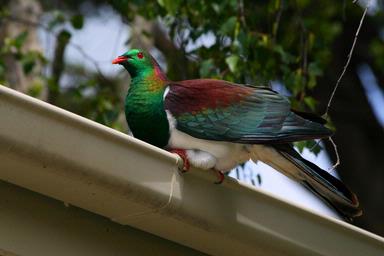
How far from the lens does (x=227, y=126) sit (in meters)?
3.50

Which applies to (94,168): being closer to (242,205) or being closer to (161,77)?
(242,205)

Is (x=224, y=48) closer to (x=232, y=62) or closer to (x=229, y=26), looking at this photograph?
(x=229, y=26)

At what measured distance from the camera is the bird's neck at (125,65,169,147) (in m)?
3.50

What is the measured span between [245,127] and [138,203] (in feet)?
2.36

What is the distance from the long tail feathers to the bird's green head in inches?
23.0

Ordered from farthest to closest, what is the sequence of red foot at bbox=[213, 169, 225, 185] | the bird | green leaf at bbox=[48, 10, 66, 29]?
1. green leaf at bbox=[48, 10, 66, 29]
2. the bird
3. red foot at bbox=[213, 169, 225, 185]

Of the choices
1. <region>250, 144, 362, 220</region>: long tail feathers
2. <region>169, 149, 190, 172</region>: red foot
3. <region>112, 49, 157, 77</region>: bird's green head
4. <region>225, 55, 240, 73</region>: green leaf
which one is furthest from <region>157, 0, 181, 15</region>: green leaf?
<region>169, 149, 190, 172</region>: red foot

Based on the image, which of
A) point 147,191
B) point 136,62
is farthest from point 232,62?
point 147,191

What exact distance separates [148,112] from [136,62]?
0.32m

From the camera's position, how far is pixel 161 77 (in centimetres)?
374

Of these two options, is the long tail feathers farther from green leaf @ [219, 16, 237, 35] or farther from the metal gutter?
green leaf @ [219, 16, 237, 35]

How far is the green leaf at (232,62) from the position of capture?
516 cm

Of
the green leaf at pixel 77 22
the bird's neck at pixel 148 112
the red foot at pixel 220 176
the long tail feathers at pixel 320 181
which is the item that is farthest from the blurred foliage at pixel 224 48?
the red foot at pixel 220 176

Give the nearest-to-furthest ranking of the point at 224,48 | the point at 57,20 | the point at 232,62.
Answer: the point at 232,62, the point at 224,48, the point at 57,20
